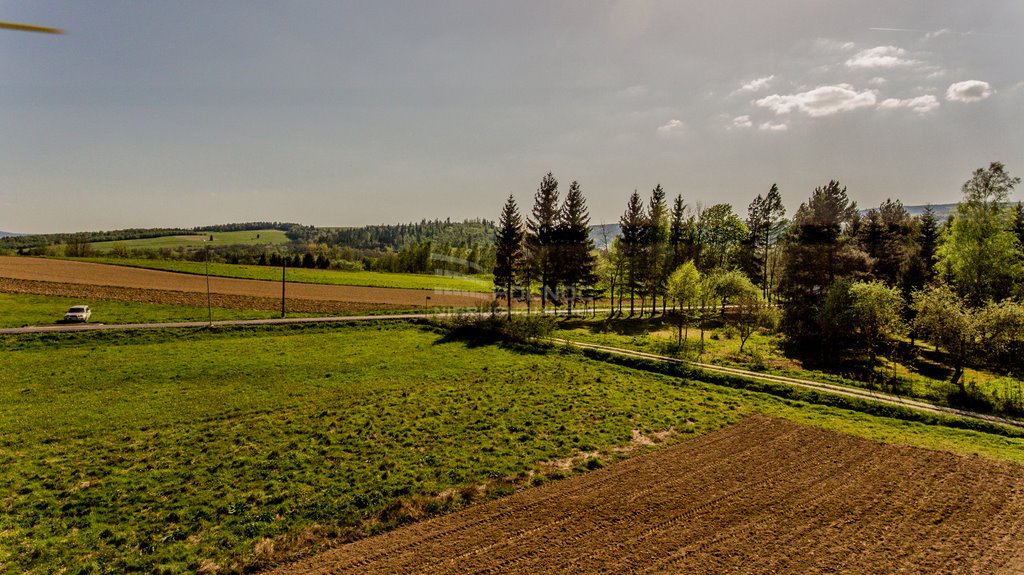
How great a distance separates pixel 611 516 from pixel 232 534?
35.6 feet

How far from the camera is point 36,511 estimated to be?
11.8 m

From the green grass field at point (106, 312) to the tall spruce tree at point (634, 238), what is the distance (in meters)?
44.1

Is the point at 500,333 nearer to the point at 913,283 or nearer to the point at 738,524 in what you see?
the point at 738,524

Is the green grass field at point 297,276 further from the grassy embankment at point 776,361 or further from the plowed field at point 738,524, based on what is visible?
the plowed field at point 738,524

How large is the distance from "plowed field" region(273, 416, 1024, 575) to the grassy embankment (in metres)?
10.2

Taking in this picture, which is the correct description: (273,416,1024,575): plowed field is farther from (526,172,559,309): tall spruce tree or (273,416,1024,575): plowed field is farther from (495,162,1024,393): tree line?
(526,172,559,309): tall spruce tree

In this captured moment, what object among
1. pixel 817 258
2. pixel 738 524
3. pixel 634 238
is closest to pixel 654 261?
pixel 634 238

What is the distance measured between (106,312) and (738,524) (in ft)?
193

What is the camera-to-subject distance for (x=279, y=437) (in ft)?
56.5

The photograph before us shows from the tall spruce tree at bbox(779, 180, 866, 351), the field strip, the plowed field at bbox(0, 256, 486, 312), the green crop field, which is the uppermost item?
the tall spruce tree at bbox(779, 180, 866, 351)

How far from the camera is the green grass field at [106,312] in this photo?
38013 mm

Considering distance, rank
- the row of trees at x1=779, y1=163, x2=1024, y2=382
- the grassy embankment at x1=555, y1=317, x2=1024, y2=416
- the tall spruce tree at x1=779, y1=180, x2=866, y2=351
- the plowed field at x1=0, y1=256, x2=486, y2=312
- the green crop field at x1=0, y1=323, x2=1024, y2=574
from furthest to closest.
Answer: the plowed field at x1=0, y1=256, x2=486, y2=312
the tall spruce tree at x1=779, y1=180, x2=866, y2=351
the row of trees at x1=779, y1=163, x2=1024, y2=382
the grassy embankment at x1=555, y1=317, x2=1024, y2=416
the green crop field at x1=0, y1=323, x2=1024, y2=574

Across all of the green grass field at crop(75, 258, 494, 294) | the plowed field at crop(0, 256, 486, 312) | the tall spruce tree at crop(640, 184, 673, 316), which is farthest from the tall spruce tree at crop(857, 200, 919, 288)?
the green grass field at crop(75, 258, 494, 294)

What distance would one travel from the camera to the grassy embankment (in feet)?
76.6
